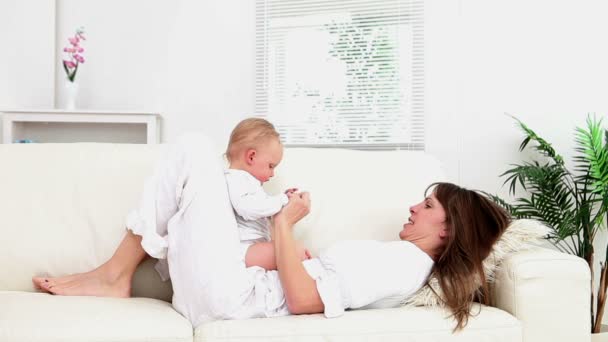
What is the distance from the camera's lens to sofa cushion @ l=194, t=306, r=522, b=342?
150 cm

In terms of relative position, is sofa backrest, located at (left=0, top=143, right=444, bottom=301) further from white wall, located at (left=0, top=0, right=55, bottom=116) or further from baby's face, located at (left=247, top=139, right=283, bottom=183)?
white wall, located at (left=0, top=0, right=55, bottom=116)

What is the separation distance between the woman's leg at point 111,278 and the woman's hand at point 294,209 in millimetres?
474

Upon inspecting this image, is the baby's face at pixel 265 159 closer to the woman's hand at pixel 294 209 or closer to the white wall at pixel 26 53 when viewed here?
the woman's hand at pixel 294 209

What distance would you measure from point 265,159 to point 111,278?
61 centimetres

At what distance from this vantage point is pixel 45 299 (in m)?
1.68

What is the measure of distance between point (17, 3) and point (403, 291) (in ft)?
11.4

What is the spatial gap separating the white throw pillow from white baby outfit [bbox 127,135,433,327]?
0.10 feet

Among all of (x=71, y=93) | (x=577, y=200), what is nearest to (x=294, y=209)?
(x=577, y=200)

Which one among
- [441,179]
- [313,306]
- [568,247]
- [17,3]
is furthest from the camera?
[17,3]

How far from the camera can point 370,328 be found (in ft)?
4.97

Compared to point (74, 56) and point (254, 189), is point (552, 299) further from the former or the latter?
point (74, 56)

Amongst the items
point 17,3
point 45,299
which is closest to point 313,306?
point 45,299

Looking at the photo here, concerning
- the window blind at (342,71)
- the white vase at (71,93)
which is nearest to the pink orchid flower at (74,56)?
the white vase at (71,93)

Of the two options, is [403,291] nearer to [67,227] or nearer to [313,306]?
[313,306]
